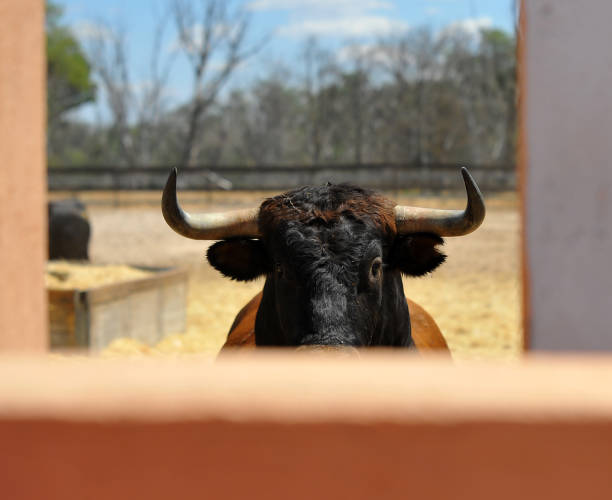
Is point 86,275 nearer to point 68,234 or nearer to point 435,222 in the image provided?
point 68,234

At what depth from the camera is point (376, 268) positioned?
346 centimetres

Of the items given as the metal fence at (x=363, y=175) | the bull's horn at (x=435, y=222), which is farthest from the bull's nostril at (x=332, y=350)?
the metal fence at (x=363, y=175)

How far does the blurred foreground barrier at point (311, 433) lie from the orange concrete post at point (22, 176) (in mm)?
3693

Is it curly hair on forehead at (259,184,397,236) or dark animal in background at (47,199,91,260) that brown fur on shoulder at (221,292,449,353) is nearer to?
curly hair on forehead at (259,184,397,236)

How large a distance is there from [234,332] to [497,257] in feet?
33.2

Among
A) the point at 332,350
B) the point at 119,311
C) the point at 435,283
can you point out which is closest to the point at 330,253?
the point at 332,350

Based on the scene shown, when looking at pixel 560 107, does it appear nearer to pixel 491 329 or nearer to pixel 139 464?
pixel 139 464

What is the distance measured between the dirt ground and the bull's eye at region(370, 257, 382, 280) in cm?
206

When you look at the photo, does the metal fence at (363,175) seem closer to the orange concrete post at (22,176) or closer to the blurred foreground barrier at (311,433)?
the orange concrete post at (22,176)

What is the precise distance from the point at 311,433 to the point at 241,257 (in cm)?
291

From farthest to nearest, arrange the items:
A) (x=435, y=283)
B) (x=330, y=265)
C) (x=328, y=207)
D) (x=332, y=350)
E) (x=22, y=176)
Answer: (x=435, y=283), (x=22, y=176), (x=328, y=207), (x=330, y=265), (x=332, y=350)

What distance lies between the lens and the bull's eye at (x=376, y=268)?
3416 mm

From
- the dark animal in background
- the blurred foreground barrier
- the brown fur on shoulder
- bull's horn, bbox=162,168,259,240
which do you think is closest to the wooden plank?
the brown fur on shoulder

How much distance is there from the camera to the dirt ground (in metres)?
7.96
